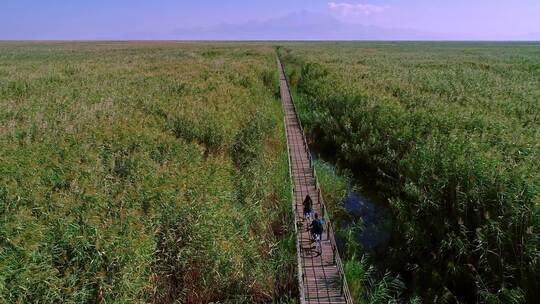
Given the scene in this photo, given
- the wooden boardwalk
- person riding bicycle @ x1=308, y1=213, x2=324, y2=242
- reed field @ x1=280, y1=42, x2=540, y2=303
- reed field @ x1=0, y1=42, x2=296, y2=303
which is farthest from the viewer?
person riding bicycle @ x1=308, y1=213, x2=324, y2=242

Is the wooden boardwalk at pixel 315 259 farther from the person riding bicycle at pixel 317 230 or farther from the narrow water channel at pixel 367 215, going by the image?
the narrow water channel at pixel 367 215

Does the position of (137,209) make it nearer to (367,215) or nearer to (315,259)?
(315,259)

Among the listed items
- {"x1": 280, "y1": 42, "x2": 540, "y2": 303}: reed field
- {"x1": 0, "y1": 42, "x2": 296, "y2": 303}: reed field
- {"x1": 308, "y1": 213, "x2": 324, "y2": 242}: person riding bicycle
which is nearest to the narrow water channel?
{"x1": 280, "y1": 42, "x2": 540, "y2": 303}: reed field

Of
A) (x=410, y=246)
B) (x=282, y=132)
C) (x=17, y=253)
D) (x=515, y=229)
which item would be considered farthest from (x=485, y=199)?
(x=282, y=132)

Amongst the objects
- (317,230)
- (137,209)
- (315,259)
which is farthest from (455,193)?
(137,209)

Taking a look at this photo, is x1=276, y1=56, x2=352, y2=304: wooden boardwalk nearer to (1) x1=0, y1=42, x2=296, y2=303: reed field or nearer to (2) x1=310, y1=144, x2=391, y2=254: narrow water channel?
(1) x1=0, y1=42, x2=296, y2=303: reed field

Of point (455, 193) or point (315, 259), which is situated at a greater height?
point (455, 193)

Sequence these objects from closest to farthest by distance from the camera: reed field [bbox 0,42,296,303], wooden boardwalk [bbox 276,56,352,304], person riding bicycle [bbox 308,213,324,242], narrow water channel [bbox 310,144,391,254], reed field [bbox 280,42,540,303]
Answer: reed field [bbox 0,42,296,303]
reed field [bbox 280,42,540,303]
wooden boardwalk [bbox 276,56,352,304]
person riding bicycle [bbox 308,213,324,242]
narrow water channel [bbox 310,144,391,254]

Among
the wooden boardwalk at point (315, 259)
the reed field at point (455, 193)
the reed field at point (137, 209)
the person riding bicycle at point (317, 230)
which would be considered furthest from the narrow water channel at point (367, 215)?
the reed field at point (137, 209)
